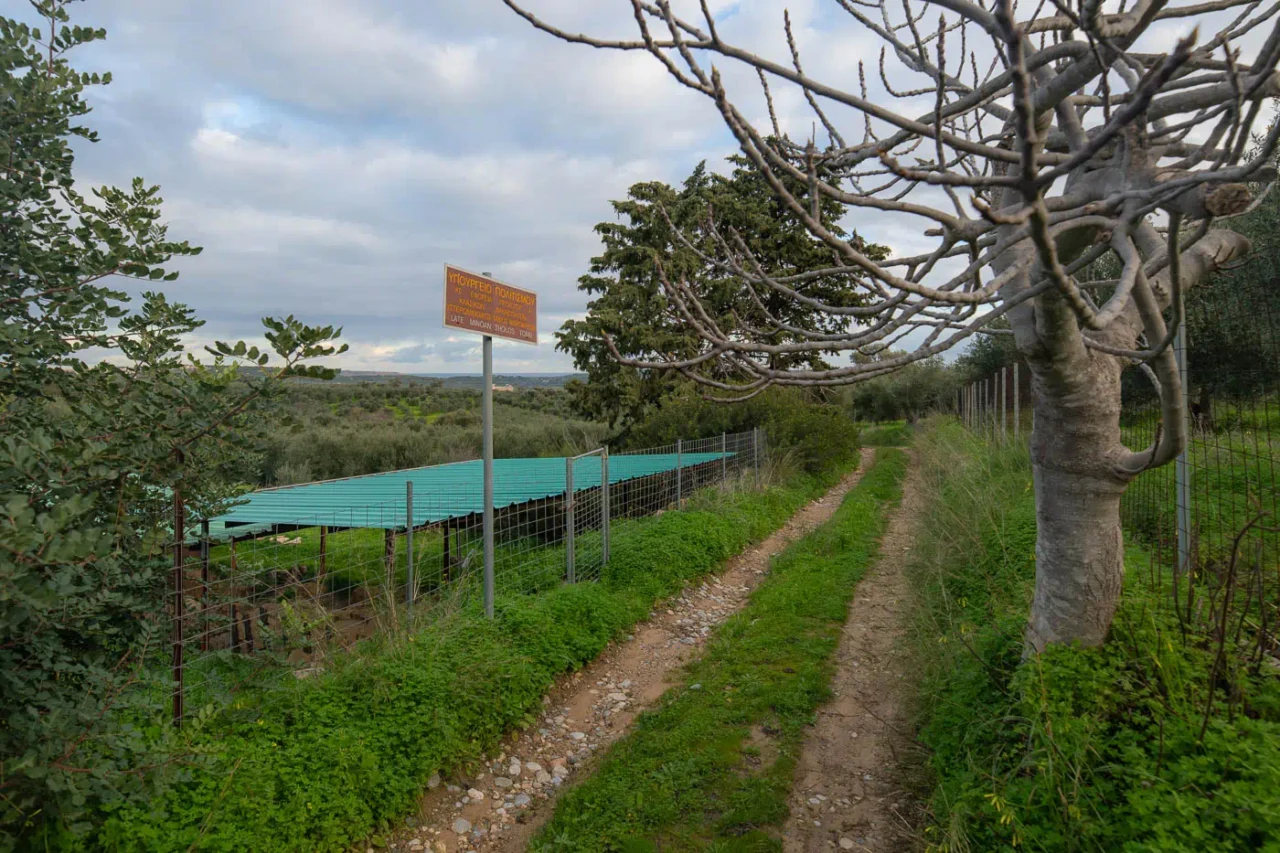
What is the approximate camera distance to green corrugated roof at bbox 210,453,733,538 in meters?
6.97

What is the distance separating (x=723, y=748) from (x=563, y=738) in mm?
1175

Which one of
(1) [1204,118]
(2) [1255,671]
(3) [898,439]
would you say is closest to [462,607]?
(2) [1255,671]

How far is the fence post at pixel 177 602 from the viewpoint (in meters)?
3.32

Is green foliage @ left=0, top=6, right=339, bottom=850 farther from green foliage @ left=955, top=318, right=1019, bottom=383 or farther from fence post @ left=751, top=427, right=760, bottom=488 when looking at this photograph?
green foliage @ left=955, top=318, right=1019, bottom=383

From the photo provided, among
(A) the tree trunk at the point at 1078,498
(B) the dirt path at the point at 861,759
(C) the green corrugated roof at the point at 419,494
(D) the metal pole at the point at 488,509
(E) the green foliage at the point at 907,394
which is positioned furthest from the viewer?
(E) the green foliage at the point at 907,394

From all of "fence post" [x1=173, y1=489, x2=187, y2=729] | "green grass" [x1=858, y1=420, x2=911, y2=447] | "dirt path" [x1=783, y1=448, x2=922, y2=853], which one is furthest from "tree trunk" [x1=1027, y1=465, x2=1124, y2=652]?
"green grass" [x1=858, y1=420, x2=911, y2=447]

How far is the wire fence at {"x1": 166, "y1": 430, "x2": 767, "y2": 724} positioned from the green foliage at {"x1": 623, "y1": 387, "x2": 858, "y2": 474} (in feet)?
5.34

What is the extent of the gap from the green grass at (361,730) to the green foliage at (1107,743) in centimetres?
267

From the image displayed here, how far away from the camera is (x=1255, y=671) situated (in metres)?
2.79

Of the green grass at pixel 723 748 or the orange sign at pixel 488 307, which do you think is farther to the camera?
the orange sign at pixel 488 307

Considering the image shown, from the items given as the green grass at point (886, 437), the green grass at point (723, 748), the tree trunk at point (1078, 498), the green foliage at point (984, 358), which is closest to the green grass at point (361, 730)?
the green grass at point (723, 748)

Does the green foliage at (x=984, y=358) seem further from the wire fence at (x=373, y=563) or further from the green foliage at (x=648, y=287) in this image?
the wire fence at (x=373, y=563)

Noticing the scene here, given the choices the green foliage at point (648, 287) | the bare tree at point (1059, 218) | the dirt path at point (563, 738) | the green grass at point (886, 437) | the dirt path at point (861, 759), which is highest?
the green foliage at point (648, 287)

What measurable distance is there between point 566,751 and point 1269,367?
31.0 feet
